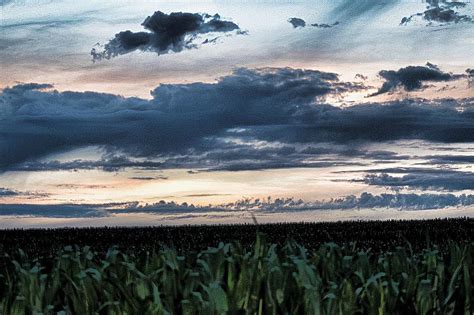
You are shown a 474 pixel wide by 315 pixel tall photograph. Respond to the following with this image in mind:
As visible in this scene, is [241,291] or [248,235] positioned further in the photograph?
[248,235]

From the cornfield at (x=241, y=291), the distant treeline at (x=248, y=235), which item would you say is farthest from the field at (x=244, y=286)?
the distant treeline at (x=248, y=235)

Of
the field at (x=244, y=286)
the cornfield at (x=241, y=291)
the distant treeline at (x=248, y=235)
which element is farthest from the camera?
the distant treeline at (x=248, y=235)

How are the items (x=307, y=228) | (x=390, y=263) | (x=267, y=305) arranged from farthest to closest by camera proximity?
(x=307, y=228) < (x=390, y=263) < (x=267, y=305)

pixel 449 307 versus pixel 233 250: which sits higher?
pixel 233 250

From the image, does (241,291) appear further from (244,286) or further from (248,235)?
(248,235)

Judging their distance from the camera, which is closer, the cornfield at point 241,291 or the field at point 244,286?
the cornfield at point 241,291

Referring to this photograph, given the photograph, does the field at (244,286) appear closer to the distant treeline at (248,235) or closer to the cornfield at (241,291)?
the cornfield at (241,291)

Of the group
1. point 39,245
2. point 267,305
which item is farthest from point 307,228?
point 267,305

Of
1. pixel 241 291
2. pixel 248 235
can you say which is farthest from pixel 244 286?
pixel 248 235

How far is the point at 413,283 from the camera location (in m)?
6.70

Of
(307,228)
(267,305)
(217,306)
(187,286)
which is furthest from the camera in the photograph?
(307,228)

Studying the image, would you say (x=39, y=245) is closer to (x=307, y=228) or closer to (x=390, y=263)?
(x=307, y=228)

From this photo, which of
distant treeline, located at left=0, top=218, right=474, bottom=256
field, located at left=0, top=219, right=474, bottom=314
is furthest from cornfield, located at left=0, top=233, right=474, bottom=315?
distant treeline, located at left=0, top=218, right=474, bottom=256

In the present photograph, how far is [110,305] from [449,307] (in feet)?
9.61
